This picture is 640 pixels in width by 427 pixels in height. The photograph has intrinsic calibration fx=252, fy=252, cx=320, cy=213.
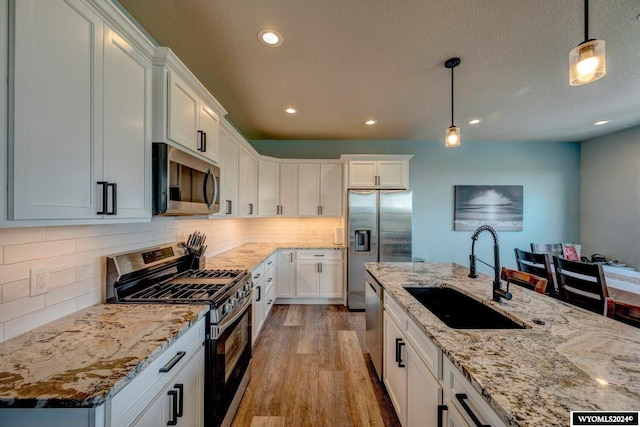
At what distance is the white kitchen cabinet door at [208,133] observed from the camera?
1908 mm

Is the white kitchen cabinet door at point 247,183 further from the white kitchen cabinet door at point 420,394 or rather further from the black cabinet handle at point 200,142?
the white kitchen cabinet door at point 420,394

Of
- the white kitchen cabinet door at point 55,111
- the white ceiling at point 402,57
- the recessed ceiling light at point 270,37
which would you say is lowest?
the white kitchen cabinet door at point 55,111

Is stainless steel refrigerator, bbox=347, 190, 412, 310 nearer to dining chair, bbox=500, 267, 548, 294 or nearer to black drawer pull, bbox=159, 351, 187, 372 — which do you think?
dining chair, bbox=500, 267, 548, 294

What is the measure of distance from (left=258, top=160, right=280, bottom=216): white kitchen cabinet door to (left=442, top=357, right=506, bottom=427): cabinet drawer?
11.2 ft

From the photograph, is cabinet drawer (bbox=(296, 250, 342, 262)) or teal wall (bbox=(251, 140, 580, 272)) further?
teal wall (bbox=(251, 140, 580, 272))

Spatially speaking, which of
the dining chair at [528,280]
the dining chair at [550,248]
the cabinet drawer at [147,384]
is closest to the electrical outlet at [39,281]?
the cabinet drawer at [147,384]

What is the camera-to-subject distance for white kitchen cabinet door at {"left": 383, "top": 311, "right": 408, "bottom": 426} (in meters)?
1.54

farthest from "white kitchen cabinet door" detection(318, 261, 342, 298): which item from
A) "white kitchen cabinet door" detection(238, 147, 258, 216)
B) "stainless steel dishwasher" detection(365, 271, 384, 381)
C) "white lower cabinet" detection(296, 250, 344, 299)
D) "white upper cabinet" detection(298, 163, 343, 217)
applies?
"stainless steel dishwasher" detection(365, 271, 384, 381)

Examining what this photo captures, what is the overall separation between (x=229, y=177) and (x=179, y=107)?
123cm

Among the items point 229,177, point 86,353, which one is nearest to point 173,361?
point 86,353

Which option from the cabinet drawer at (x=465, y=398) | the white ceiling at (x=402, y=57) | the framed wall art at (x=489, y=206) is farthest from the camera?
the framed wall art at (x=489, y=206)

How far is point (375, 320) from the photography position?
7.07ft

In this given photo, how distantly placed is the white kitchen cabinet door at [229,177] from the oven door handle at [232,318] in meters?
0.99

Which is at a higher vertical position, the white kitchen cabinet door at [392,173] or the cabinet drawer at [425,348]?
the white kitchen cabinet door at [392,173]
